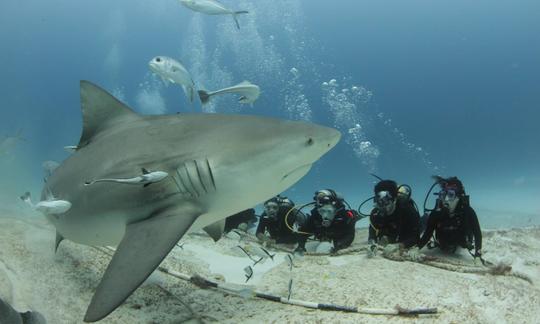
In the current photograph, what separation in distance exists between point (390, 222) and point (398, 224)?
0.13 meters

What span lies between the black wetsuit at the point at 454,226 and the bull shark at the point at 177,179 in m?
4.11

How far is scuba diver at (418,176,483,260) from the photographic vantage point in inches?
222

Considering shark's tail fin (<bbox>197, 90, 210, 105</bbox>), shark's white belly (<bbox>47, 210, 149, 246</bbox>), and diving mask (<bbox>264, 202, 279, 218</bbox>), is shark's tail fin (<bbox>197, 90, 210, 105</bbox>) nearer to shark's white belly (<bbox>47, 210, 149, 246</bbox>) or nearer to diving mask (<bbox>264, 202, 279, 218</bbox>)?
shark's white belly (<bbox>47, 210, 149, 246</bbox>)

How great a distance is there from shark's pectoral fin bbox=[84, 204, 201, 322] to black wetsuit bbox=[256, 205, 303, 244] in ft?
16.7

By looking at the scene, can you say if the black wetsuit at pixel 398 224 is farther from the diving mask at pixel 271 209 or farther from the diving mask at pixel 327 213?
the diving mask at pixel 271 209

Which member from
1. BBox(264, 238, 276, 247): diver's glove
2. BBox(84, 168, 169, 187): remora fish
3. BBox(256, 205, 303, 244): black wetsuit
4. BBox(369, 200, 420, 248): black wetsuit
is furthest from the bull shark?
BBox(256, 205, 303, 244): black wetsuit

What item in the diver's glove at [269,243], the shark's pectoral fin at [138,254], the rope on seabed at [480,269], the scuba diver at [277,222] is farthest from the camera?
the scuba diver at [277,222]

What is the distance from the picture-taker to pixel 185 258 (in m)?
5.09

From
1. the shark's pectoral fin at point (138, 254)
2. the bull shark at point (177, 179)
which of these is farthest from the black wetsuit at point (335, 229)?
the shark's pectoral fin at point (138, 254)

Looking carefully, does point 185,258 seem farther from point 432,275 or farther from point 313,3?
point 313,3

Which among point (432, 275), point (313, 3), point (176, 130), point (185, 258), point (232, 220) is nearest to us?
point (176, 130)

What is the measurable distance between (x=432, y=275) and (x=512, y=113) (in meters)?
111

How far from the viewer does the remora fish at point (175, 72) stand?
543 centimetres

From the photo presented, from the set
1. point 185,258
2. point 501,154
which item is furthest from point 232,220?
point 501,154
